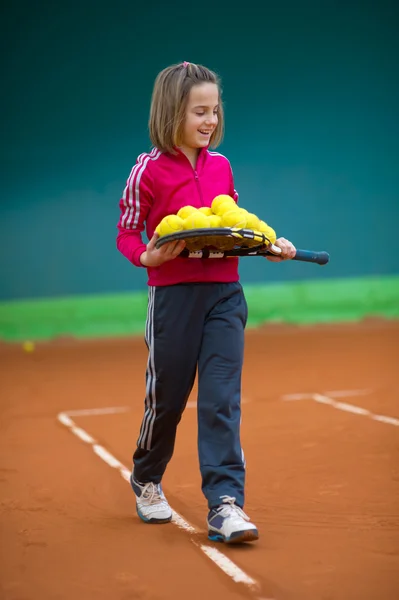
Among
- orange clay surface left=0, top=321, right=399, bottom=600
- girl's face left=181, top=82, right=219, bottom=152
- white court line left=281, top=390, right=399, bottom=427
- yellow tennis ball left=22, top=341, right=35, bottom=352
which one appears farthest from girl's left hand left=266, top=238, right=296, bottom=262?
yellow tennis ball left=22, top=341, right=35, bottom=352

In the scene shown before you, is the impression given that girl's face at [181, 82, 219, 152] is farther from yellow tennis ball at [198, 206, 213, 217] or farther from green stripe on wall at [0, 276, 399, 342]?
green stripe on wall at [0, 276, 399, 342]

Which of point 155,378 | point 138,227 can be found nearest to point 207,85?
point 138,227

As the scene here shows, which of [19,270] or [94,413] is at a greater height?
[19,270]

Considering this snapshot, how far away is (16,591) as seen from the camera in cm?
246

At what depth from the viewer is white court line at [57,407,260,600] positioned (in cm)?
248

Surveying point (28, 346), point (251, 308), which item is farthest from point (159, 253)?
point (251, 308)

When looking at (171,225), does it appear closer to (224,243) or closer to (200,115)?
(224,243)

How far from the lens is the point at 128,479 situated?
149 inches

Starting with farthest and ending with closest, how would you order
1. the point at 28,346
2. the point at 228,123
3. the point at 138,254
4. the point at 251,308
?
1. the point at 251,308
2. the point at 228,123
3. the point at 28,346
4. the point at 138,254

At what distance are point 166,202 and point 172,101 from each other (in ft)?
1.17

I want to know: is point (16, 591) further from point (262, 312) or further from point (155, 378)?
point (262, 312)

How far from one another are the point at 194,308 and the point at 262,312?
304 inches

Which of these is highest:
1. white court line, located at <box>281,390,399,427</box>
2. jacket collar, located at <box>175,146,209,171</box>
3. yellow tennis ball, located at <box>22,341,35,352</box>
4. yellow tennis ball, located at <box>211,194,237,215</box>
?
jacket collar, located at <box>175,146,209,171</box>

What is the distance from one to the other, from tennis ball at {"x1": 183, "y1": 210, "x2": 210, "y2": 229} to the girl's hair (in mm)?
394
